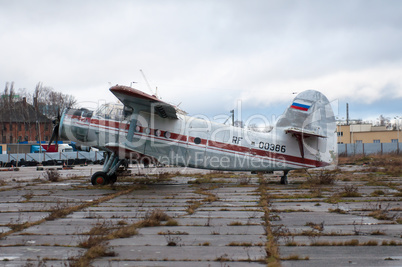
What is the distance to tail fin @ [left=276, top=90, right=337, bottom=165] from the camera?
17656mm

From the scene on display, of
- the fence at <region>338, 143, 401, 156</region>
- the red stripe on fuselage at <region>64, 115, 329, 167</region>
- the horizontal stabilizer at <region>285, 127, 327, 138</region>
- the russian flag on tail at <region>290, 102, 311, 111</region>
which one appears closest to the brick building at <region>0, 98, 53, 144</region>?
the fence at <region>338, 143, 401, 156</region>

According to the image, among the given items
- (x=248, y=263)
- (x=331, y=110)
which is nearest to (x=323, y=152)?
(x=331, y=110)

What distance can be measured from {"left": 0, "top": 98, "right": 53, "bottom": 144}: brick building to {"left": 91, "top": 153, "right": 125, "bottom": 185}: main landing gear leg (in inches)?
2846

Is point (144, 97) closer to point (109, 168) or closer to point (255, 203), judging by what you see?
point (109, 168)

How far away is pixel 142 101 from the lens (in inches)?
618

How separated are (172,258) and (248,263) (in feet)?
3.64

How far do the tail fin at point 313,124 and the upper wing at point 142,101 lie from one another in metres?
5.46

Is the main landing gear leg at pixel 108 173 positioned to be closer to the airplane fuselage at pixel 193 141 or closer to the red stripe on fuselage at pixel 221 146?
the airplane fuselage at pixel 193 141

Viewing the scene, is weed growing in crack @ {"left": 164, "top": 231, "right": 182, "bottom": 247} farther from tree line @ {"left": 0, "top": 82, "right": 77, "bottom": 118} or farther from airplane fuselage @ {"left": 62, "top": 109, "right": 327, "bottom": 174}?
tree line @ {"left": 0, "top": 82, "right": 77, "bottom": 118}

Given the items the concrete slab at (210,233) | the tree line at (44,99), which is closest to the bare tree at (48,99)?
the tree line at (44,99)

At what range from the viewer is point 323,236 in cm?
682

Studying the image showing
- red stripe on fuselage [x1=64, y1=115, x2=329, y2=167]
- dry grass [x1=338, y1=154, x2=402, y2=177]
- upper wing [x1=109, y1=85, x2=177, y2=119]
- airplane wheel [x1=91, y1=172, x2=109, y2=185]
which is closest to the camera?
upper wing [x1=109, y1=85, x2=177, y2=119]

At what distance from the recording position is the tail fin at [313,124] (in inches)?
695

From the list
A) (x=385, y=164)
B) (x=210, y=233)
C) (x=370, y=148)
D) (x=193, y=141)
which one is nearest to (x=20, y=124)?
(x=370, y=148)
